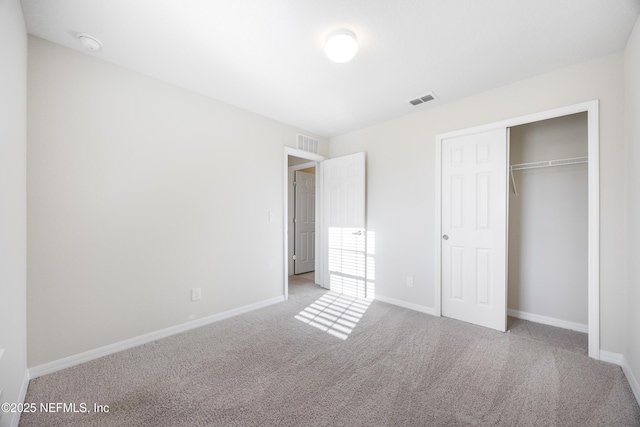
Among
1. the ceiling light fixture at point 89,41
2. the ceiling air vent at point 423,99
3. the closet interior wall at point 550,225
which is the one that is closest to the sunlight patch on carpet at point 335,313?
the closet interior wall at point 550,225

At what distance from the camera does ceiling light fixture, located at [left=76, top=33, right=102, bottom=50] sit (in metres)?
1.89

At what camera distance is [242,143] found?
3172 mm

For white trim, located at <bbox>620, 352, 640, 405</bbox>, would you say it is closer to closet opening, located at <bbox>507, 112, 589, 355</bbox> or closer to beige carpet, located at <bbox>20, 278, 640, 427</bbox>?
beige carpet, located at <bbox>20, 278, 640, 427</bbox>

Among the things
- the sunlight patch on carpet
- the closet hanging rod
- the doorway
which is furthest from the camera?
the doorway

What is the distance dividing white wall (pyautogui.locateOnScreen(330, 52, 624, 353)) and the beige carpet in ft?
2.23

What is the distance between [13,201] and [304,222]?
13.4 feet

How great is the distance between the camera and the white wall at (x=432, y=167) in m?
2.08

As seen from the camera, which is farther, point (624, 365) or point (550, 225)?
point (550, 225)

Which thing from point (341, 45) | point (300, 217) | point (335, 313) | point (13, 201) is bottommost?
point (335, 313)

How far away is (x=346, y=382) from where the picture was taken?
184cm

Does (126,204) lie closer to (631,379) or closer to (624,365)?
(631,379)

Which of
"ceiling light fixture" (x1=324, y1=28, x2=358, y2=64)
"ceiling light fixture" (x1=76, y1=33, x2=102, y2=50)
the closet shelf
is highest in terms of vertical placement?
"ceiling light fixture" (x1=76, y1=33, x2=102, y2=50)

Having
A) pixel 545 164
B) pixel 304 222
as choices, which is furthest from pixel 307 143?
pixel 545 164

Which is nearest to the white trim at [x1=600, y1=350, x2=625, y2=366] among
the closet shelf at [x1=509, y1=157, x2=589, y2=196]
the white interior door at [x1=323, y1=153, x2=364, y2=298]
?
the closet shelf at [x1=509, y1=157, x2=589, y2=196]
